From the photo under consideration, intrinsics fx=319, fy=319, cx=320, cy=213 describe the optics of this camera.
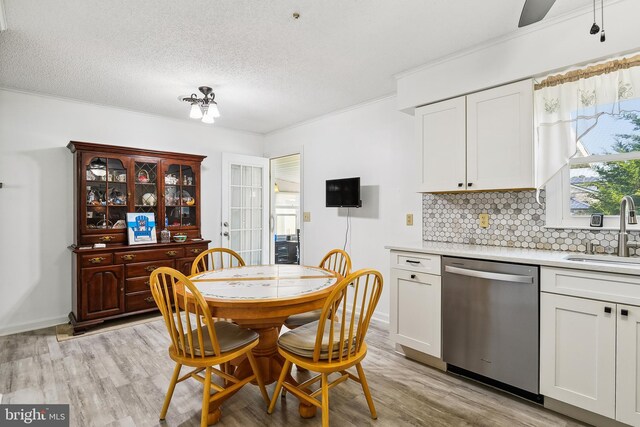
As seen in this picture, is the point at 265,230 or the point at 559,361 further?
the point at 265,230

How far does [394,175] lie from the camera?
3451 millimetres

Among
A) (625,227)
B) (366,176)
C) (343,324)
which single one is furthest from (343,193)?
(625,227)

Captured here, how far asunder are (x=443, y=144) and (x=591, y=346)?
168 cm

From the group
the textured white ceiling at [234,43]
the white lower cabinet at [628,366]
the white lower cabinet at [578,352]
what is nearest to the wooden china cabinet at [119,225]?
the textured white ceiling at [234,43]

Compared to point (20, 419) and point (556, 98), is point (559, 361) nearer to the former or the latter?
point (556, 98)

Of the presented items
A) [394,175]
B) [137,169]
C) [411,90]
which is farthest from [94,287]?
[411,90]

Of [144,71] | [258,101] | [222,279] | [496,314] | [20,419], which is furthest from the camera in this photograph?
[258,101]

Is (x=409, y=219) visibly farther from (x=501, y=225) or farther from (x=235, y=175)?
(x=235, y=175)

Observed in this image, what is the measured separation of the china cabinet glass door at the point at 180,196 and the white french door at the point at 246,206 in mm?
459

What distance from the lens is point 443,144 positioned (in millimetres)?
2689

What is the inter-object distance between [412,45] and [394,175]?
1334 millimetres

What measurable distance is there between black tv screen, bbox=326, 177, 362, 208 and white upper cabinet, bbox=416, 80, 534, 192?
38.2 inches

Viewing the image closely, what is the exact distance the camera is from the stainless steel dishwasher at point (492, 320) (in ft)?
6.62

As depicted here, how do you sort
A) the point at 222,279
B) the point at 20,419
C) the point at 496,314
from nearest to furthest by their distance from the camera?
the point at 20,419 < the point at 496,314 < the point at 222,279
